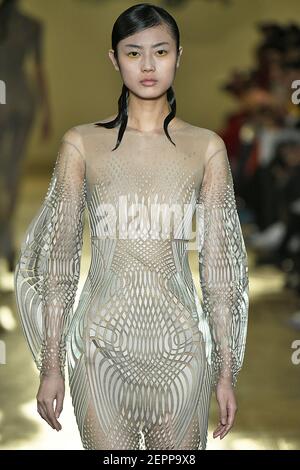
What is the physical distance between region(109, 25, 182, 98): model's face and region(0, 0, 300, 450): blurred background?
1.66ft

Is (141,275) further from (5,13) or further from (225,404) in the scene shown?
(5,13)

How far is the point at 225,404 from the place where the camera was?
80.3 inches

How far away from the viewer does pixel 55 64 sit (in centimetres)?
1351

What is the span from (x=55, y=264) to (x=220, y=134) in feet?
29.3

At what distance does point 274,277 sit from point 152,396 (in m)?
5.74

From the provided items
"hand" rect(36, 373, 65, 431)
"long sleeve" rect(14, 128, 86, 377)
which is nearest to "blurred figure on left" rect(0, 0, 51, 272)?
"long sleeve" rect(14, 128, 86, 377)

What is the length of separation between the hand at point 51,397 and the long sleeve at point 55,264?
0.02 metres

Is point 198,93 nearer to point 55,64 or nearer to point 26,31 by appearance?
point 55,64

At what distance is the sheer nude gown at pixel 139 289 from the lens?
2.01 m

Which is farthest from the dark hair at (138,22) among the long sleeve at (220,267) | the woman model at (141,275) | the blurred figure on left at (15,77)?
the blurred figure on left at (15,77)

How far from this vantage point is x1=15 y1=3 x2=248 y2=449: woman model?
2.01 meters

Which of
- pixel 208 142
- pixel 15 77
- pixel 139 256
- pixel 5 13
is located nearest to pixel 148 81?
pixel 208 142

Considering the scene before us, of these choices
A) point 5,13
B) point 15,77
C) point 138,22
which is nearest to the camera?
point 138,22

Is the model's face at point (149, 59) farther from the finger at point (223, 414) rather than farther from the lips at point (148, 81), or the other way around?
the finger at point (223, 414)
